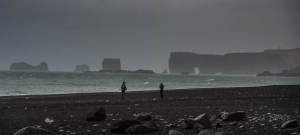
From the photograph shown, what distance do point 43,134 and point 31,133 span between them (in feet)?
1.50

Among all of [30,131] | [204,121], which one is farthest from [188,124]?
[30,131]

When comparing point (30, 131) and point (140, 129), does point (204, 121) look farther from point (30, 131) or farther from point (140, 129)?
point (30, 131)

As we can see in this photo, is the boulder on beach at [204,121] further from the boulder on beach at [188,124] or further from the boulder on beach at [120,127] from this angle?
the boulder on beach at [120,127]

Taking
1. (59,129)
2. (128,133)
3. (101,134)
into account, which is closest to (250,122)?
(128,133)

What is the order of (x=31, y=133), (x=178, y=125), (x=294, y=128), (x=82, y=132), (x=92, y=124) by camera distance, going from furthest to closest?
1. (x=92, y=124)
2. (x=178, y=125)
3. (x=82, y=132)
4. (x=31, y=133)
5. (x=294, y=128)

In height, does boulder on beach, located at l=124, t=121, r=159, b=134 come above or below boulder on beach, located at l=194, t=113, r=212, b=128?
below

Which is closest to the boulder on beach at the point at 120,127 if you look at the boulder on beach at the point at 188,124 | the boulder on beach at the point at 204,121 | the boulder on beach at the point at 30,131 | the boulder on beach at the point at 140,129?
the boulder on beach at the point at 140,129

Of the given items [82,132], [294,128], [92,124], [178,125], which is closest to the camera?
[294,128]

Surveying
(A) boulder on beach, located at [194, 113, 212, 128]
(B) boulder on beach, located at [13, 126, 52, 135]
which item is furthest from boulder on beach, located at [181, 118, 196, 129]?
(B) boulder on beach, located at [13, 126, 52, 135]

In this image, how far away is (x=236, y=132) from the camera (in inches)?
405

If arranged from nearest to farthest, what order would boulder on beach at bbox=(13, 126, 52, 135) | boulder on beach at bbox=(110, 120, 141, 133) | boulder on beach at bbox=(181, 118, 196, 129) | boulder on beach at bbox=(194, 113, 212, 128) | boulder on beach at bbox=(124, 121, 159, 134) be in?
1. boulder on beach at bbox=(13, 126, 52, 135)
2. boulder on beach at bbox=(124, 121, 159, 134)
3. boulder on beach at bbox=(110, 120, 141, 133)
4. boulder on beach at bbox=(181, 118, 196, 129)
5. boulder on beach at bbox=(194, 113, 212, 128)

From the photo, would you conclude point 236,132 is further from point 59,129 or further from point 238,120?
point 59,129

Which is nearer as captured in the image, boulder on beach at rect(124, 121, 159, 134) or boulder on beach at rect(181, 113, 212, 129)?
boulder on beach at rect(124, 121, 159, 134)

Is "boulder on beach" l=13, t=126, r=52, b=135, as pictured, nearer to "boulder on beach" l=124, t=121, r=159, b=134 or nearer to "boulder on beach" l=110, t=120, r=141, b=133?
"boulder on beach" l=110, t=120, r=141, b=133
